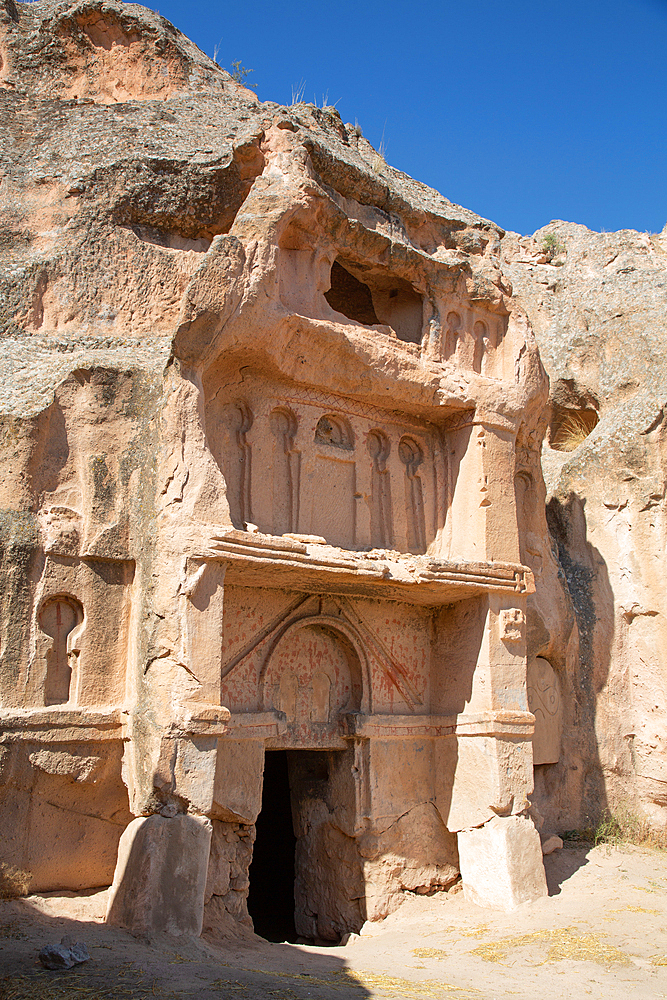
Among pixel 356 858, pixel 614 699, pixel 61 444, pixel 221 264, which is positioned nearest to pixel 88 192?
pixel 221 264

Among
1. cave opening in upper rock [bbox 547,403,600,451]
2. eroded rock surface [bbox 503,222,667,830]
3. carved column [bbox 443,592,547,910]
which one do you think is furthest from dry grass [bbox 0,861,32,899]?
cave opening in upper rock [bbox 547,403,600,451]

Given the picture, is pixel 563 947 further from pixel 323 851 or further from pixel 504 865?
pixel 323 851

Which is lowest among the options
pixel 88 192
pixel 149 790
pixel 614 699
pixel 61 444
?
pixel 149 790

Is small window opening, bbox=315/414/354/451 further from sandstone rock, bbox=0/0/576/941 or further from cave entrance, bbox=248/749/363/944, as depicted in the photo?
cave entrance, bbox=248/749/363/944

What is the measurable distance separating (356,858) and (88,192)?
7010mm

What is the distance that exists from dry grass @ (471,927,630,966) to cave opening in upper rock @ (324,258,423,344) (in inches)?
220

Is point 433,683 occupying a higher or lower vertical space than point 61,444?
lower

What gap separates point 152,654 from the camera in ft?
21.9

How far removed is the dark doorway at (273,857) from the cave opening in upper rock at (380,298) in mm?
5204

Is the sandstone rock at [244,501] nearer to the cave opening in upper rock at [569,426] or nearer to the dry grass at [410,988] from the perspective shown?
the dry grass at [410,988]

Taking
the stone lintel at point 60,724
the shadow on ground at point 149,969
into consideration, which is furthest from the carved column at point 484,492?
the shadow on ground at point 149,969

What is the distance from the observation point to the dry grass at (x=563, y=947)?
6.38 meters

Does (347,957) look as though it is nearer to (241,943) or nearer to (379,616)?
(241,943)

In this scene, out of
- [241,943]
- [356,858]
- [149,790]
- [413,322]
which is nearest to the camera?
[149,790]
